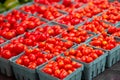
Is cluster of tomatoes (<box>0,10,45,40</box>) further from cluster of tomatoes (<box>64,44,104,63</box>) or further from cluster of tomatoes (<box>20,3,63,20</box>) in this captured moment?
cluster of tomatoes (<box>64,44,104,63</box>)

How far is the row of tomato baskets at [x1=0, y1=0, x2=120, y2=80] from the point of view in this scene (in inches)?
152

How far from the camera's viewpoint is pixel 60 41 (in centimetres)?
435

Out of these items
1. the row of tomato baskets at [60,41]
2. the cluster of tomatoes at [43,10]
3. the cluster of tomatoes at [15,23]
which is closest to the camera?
the row of tomato baskets at [60,41]

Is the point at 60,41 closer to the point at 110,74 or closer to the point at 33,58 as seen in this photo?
the point at 33,58

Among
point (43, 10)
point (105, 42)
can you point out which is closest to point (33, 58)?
point (105, 42)

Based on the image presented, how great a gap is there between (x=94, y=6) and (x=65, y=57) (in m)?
1.70

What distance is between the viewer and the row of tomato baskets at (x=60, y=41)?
12.7 feet

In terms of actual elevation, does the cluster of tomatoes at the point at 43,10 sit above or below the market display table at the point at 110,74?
above

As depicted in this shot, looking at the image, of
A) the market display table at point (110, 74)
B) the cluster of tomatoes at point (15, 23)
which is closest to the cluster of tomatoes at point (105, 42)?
the market display table at point (110, 74)

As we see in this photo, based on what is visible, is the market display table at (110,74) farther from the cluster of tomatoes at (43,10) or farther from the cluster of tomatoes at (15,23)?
the cluster of tomatoes at (43,10)

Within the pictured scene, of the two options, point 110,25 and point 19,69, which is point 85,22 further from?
point 19,69

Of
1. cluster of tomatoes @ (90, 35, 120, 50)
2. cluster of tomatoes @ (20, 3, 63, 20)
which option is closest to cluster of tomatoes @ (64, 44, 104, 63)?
cluster of tomatoes @ (90, 35, 120, 50)

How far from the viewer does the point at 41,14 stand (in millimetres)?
5363

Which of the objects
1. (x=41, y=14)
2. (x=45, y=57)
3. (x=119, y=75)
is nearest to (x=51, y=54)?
(x=45, y=57)
